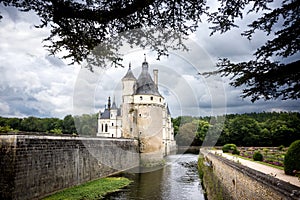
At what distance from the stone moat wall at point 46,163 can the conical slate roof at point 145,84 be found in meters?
8.63

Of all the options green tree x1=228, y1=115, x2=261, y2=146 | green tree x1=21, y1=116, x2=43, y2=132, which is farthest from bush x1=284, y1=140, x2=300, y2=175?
green tree x1=21, y1=116, x2=43, y2=132

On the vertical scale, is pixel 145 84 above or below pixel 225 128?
above

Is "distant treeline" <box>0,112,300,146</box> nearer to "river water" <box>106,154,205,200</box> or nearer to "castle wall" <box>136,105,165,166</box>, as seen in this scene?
"castle wall" <box>136,105,165,166</box>

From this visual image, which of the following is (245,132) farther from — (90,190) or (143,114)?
(90,190)

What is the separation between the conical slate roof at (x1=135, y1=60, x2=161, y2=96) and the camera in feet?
81.1

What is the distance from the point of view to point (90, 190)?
38.5ft

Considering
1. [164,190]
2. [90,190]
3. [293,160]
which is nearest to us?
[293,160]

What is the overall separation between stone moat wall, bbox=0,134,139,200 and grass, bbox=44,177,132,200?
387 mm

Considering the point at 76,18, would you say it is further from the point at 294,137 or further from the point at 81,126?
the point at 81,126

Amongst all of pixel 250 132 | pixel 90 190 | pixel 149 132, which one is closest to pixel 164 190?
pixel 90 190

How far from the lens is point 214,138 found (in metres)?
49.3

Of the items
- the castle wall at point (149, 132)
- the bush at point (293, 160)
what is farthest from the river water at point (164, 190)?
the castle wall at point (149, 132)

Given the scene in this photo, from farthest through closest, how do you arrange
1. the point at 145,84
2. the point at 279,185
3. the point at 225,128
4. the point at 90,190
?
the point at 225,128 < the point at 145,84 < the point at 90,190 < the point at 279,185

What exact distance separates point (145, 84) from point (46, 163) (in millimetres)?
16165
